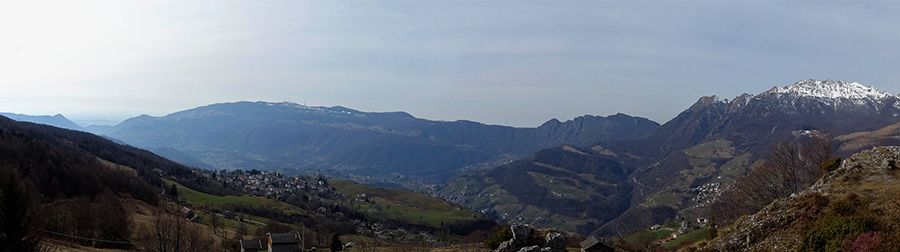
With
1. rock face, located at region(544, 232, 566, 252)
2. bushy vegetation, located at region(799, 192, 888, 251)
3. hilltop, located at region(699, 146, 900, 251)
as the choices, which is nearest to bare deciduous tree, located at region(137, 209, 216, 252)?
rock face, located at region(544, 232, 566, 252)

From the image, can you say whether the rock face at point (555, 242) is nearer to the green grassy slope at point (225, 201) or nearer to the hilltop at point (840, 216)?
the hilltop at point (840, 216)

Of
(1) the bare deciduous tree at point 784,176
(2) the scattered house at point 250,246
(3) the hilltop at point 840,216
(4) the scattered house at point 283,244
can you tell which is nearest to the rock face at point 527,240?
(3) the hilltop at point 840,216

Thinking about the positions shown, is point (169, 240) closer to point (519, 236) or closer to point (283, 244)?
point (283, 244)

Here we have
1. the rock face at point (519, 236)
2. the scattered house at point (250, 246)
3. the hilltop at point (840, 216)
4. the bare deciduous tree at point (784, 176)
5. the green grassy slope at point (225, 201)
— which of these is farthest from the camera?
the green grassy slope at point (225, 201)

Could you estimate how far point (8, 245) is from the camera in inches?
1235

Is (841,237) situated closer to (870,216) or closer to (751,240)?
(870,216)

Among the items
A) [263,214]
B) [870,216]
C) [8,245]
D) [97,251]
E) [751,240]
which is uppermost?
[870,216]

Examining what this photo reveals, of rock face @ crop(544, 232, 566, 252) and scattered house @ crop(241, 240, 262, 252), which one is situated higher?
rock face @ crop(544, 232, 566, 252)

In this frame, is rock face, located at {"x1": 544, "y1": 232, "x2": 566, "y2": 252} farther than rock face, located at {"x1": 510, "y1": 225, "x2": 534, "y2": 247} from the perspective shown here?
No

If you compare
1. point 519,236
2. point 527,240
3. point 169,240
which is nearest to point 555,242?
point 527,240

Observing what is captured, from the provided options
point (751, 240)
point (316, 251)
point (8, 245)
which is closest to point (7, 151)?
point (316, 251)

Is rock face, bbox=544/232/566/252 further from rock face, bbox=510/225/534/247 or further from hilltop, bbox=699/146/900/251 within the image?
hilltop, bbox=699/146/900/251

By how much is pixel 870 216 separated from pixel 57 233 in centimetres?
6781

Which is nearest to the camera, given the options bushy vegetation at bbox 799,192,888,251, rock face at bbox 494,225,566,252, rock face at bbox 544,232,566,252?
bushy vegetation at bbox 799,192,888,251
